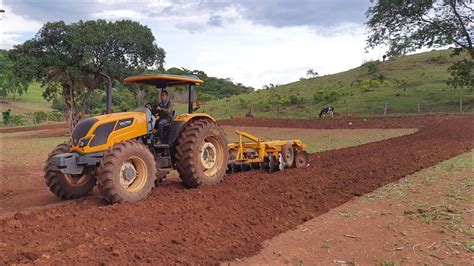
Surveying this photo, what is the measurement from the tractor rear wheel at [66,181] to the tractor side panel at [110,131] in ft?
1.79

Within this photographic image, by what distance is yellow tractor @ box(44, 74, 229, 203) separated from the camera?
7165 millimetres

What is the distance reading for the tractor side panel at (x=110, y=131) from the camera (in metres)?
7.33

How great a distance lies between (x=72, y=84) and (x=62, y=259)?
22.8 meters

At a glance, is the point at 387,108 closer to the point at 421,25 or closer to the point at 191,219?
the point at 421,25

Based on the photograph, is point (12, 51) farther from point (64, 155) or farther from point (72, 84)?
point (64, 155)

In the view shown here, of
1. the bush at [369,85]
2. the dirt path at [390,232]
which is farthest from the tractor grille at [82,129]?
the bush at [369,85]

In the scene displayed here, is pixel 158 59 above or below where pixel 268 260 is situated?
above

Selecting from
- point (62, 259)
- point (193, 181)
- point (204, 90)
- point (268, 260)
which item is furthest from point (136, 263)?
point (204, 90)

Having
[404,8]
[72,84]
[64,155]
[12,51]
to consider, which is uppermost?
[404,8]

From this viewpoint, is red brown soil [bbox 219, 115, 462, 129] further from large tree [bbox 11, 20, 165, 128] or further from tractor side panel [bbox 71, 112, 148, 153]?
tractor side panel [bbox 71, 112, 148, 153]

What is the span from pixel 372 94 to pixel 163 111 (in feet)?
102

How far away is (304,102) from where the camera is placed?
39688 millimetres

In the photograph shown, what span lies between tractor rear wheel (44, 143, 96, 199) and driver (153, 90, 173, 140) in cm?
142

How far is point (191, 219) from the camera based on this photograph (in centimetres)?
630
